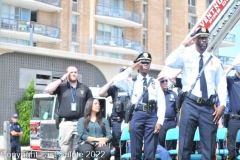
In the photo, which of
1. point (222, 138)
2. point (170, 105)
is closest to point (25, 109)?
point (170, 105)

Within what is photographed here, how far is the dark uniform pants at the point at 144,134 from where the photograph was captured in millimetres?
7742

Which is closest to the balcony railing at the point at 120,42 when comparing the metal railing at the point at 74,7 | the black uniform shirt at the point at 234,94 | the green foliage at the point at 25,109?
the metal railing at the point at 74,7

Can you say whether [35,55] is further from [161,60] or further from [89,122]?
[161,60]

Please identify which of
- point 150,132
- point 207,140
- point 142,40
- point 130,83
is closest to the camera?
point 207,140

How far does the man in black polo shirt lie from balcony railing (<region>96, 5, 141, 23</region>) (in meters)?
34.5

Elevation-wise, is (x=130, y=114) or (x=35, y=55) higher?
(x=35, y=55)

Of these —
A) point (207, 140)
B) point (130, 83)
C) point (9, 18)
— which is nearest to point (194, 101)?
point (207, 140)

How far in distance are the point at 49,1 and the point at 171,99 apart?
30881 millimetres

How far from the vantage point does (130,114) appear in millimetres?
8000

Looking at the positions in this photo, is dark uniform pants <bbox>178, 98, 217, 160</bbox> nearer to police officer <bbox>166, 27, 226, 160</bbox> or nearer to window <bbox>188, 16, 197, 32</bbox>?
police officer <bbox>166, 27, 226, 160</bbox>

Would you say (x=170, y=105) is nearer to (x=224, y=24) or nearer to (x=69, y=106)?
(x=69, y=106)

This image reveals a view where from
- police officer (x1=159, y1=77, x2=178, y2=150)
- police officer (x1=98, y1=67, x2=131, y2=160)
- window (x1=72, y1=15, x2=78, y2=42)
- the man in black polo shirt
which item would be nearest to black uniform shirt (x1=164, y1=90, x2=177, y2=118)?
police officer (x1=159, y1=77, x2=178, y2=150)

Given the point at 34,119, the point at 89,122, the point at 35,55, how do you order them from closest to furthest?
the point at 89,122, the point at 34,119, the point at 35,55

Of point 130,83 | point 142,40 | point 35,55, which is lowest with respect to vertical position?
point 130,83
